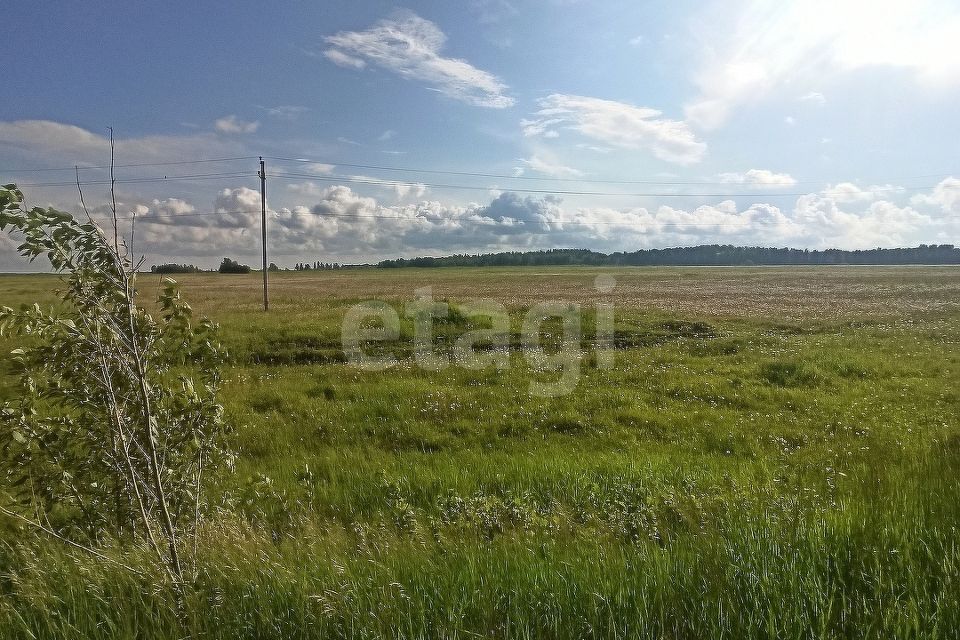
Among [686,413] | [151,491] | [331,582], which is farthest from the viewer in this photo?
[686,413]

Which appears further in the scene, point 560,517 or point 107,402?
point 560,517

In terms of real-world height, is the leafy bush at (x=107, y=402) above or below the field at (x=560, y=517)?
above

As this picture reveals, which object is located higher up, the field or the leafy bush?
the leafy bush

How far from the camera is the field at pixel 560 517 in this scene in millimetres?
4031

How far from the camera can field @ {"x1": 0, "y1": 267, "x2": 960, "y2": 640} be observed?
13.2 ft

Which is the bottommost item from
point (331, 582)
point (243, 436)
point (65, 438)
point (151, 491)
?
point (243, 436)

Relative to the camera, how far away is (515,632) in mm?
3881

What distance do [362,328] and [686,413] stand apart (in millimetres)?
18953

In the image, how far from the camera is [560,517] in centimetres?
650

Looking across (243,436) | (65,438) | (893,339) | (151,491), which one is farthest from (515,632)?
(893,339)

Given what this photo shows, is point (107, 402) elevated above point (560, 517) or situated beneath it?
elevated above

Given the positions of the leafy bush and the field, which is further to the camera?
the leafy bush

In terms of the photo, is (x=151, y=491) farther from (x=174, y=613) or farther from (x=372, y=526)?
(x=372, y=526)

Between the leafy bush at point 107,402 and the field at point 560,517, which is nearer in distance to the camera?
the field at point 560,517
